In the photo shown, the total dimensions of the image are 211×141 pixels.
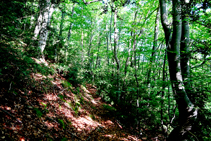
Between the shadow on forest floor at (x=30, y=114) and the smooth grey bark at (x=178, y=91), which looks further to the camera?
the smooth grey bark at (x=178, y=91)

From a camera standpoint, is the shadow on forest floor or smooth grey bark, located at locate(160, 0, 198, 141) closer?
the shadow on forest floor

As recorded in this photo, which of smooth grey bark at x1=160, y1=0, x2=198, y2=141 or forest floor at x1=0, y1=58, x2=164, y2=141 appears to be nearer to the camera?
forest floor at x1=0, y1=58, x2=164, y2=141

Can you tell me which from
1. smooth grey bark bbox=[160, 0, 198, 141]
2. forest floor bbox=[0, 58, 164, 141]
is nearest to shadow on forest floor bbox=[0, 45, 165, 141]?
forest floor bbox=[0, 58, 164, 141]

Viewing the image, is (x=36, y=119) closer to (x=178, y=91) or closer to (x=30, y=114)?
(x=30, y=114)

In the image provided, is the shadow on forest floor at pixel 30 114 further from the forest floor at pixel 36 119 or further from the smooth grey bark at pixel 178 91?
the smooth grey bark at pixel 178 91

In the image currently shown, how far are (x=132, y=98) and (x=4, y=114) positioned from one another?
771cm

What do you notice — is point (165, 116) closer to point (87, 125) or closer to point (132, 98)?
point (132, 98)

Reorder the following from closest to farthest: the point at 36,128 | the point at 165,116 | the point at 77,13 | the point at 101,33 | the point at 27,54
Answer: the point at 36,128 → the point at 27,54 → the point at 165,116 → the point at 77,13 → the point at 101,33

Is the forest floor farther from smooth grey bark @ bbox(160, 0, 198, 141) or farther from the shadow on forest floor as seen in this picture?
smooth grey bark @ bbox(160, 0, 198, 141)

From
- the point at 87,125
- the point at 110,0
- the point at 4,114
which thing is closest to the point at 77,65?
the point at 87,125

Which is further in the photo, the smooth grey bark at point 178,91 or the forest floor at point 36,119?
the smooth grey bark at point 178,91

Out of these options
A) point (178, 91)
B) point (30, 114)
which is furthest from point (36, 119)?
point (178, 91)

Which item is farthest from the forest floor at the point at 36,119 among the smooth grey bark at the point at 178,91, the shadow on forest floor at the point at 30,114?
the smooth grey bark at the point at 178,91

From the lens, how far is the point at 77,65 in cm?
903
